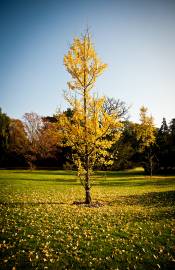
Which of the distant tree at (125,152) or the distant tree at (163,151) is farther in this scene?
the distant tree at (125,152)

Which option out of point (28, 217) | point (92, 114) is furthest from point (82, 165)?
point (28, 217)

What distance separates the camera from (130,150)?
55469 millimetres

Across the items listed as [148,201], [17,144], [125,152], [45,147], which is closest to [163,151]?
[125,152]

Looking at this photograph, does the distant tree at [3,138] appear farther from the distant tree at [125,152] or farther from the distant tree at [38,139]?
the distant tree at [125,152]

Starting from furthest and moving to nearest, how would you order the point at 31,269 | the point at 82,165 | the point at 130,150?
the point at 130,150 < the point at 82,165 < the point at 31,269

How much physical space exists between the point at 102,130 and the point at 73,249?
7256 mm

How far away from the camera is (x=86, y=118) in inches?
511

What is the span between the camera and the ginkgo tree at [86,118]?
12.7 meters

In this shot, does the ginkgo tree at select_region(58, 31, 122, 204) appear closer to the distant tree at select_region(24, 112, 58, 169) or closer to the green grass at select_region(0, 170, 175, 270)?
the green grass at select_region(0, 170, 175, 270)

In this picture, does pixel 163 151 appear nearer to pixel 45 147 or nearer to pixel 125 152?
pixel 125 152

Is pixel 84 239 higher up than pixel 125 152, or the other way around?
pixel 125 152

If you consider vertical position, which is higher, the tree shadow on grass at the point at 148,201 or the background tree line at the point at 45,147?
the background tree line at the point at 45,147

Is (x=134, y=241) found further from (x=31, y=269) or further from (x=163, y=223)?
(x=31, y=269)

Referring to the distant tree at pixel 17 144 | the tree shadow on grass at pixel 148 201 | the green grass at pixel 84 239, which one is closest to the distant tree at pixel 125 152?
the distant tree at pixel 17 144
